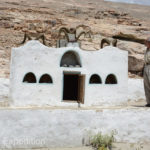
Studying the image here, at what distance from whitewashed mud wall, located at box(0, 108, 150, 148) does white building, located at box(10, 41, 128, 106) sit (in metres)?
2.35

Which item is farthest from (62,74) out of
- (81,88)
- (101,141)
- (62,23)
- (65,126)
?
(62,23)

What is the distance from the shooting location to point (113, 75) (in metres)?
13.7

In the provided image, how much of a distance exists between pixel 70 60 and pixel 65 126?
14.4 ft

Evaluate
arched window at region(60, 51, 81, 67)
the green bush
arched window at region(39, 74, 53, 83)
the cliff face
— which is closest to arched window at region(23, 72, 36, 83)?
arched window at region(39, 74, 53, 83)

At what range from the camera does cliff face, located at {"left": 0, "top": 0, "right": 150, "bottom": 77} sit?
21189mm

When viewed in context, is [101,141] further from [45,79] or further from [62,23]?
[62,23]

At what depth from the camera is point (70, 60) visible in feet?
45.0

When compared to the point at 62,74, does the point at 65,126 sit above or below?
below

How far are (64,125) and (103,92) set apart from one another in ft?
12.4

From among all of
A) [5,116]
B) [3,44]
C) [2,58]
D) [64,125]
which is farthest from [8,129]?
[3,44]

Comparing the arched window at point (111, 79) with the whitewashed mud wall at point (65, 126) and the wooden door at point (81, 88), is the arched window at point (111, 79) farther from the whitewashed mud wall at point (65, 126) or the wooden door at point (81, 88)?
the whitewashed mud wall at point (65, 126)

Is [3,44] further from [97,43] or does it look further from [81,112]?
[81,112]

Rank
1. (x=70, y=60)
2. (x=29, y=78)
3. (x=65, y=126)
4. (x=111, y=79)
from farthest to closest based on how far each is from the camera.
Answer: (x=111, y=79) → (x=70, y=60) → (x=29, y=78) → (x=65, y=126)

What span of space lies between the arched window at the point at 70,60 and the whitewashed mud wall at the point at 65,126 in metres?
3.66
